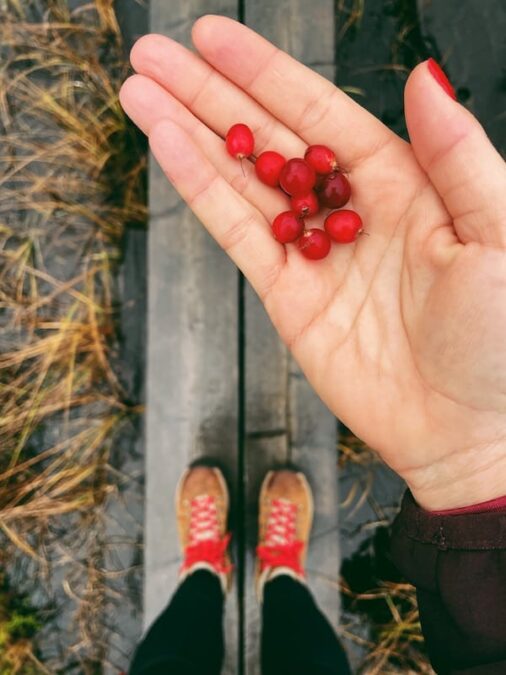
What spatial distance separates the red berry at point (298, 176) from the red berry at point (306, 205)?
0.02 metres

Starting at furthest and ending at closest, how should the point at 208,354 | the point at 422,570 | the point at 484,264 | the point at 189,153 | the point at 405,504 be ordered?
the point at 208,354 → the point at 189,153 → the point at 405,504 → the point at 422,570 → the point at 484,264

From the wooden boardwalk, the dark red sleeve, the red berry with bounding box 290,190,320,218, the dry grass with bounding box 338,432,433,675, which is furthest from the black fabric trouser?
the red berry with bounding box 290,190,320,218

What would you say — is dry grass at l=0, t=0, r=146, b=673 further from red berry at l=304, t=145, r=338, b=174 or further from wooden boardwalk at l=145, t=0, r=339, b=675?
red berry at l=304, t=145, r=338, b=174

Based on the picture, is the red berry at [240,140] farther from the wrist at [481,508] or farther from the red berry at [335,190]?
the wrist at [481,508]

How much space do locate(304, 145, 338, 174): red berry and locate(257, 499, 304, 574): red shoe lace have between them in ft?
5.32

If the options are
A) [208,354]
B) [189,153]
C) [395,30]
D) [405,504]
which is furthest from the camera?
[395,30]

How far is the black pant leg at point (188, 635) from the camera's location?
A: 109 inches

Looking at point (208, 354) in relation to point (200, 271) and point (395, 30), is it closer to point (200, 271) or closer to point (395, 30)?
point (200, 271)

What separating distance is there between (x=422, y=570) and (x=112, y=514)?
2020 mm

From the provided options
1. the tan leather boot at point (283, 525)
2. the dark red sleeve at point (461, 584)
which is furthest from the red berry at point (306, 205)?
the tan leather boot at point (283, 525)

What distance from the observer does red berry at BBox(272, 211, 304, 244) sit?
231 cm

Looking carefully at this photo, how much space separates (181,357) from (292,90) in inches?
54.3

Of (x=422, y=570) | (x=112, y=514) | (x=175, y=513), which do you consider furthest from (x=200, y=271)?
(x=422, y=570)

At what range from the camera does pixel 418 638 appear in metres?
3.30
